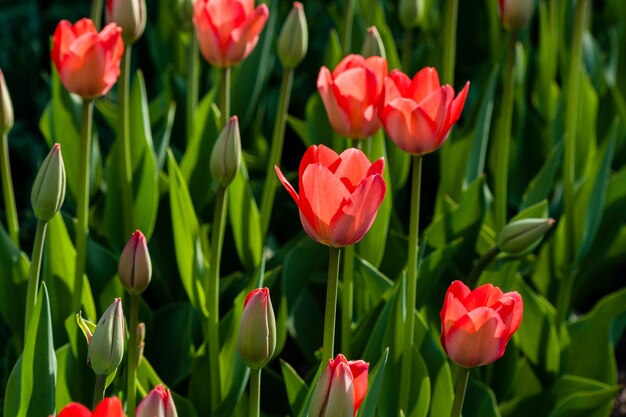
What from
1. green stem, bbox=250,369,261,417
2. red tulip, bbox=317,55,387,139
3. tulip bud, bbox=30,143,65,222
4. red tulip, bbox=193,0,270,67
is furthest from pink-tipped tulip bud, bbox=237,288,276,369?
red tulip, bbox=193,0,270,67

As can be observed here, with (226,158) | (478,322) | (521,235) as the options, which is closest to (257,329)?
(478,322)

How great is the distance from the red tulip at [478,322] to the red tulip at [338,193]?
12cm

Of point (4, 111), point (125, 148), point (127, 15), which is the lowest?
point (125, 148)

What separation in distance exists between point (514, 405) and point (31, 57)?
5.11 ft

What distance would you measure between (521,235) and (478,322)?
0.40 m

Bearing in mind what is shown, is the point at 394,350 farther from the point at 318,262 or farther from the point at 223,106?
the point at 223,106

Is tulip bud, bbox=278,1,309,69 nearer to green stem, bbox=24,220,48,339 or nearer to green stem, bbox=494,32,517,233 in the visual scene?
green stem, bbox=494,32,517,233

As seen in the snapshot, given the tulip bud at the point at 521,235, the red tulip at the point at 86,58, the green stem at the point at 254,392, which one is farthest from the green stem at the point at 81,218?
the tulip bud at the point at 521,235

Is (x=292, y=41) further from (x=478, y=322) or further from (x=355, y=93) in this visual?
(x=478, y=322)

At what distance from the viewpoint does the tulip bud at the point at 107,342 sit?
3.56 ft

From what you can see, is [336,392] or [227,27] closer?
[336,392]

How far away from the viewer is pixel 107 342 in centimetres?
109

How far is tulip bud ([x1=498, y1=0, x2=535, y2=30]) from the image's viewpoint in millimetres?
1693

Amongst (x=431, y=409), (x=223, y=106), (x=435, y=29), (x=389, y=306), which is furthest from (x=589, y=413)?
(x=435, y=29)
